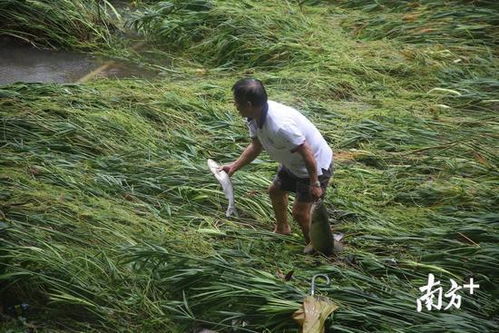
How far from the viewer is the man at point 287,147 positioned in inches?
150

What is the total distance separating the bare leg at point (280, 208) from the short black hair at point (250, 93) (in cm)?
68

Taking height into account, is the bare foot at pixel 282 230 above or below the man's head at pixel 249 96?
below

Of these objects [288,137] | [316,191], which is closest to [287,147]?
[288,137]

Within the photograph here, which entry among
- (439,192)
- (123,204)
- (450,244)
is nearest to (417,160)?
(439,192)

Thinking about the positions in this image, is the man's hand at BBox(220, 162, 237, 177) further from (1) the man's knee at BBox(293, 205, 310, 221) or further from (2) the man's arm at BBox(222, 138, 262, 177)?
(1) the man's knee at BBox(293, 205, 310, 221)

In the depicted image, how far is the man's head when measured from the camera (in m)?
3.78

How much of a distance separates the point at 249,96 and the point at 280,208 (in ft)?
2.84

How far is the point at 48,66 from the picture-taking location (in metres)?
7.38

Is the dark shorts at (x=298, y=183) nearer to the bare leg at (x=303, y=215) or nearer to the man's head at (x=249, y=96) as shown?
the bare leg at (x=303, y=215)

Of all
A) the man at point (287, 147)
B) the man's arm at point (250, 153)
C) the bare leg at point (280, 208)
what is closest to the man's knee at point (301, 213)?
the man at point (287, 147)

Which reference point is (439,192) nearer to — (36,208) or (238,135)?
(238,135)

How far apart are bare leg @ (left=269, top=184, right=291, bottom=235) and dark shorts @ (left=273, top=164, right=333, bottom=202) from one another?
49 mm

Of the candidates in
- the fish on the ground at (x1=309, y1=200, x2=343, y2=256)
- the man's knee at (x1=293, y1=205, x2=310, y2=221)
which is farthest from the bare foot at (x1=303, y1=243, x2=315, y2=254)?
the man's knee at (x1=293, y1=205, x2=310, y2=221)

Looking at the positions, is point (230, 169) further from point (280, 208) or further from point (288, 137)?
point (288, 137)
